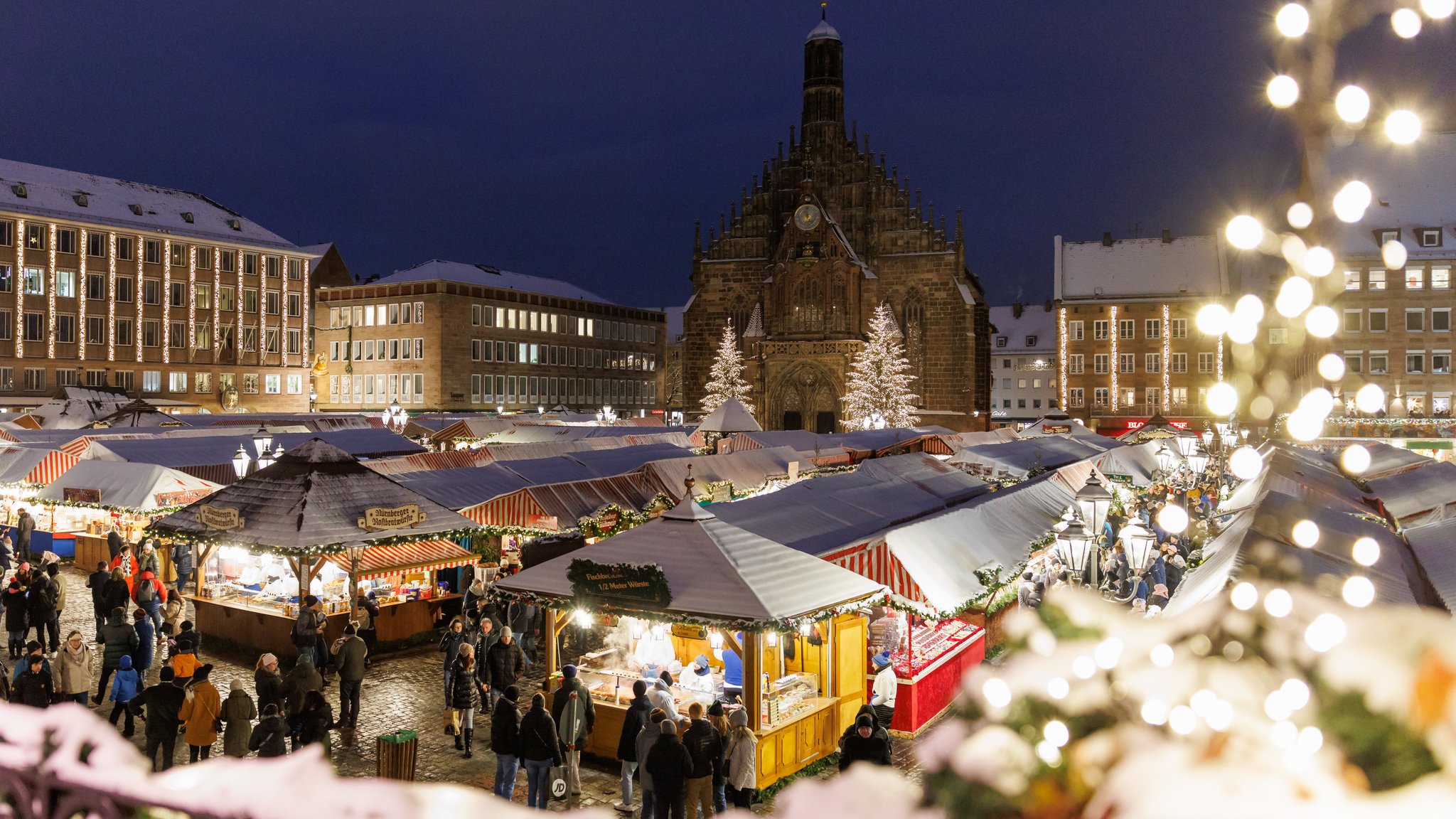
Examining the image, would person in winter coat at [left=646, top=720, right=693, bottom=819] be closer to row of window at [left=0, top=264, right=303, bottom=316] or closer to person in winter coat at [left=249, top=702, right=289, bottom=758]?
person in winter coat at [left=249, top=702, right=289, bottom=758]

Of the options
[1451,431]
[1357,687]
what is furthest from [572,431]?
[1357,687]

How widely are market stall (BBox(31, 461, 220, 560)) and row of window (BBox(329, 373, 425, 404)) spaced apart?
1707 inches

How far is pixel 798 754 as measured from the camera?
11.0 m

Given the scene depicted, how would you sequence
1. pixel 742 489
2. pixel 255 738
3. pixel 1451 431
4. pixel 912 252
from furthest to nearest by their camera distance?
1. pixel 912 252
2. pixel 1451 431
3. pixel 742 489
4. pixel 255 738

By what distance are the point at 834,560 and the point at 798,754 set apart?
96.6 inches

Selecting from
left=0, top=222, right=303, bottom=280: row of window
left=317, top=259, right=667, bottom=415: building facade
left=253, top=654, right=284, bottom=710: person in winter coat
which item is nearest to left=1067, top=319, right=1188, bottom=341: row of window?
left=317, top=259, right=667, bottom=415: building facade

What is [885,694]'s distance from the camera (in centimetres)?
1238

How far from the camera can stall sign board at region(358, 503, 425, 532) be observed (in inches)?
625

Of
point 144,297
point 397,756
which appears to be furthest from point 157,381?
point 397,756

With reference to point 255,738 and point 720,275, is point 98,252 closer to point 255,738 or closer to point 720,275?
point 720,275

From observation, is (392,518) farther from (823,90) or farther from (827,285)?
(823,90)

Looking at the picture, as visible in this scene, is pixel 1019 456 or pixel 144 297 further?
pixel 144 297

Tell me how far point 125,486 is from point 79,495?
124cm

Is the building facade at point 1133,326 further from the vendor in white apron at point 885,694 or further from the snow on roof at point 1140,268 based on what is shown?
A: the vendor in white apron at point 885,694
